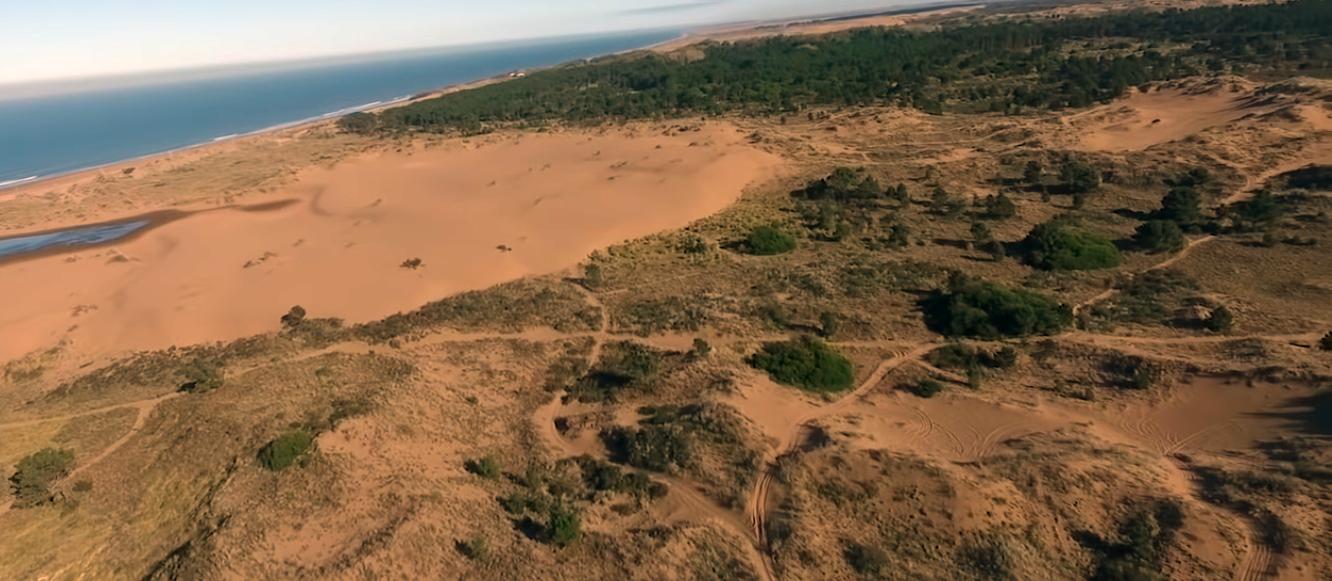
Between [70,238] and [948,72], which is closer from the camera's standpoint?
[70,238]

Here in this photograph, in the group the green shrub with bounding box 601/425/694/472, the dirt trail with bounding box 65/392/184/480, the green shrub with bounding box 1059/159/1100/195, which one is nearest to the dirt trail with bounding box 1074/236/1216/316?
the green shrub with bounding box 1059/159/1100/195

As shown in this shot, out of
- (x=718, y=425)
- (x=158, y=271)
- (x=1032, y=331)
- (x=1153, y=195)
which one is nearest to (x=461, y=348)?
(x=718, y=425)

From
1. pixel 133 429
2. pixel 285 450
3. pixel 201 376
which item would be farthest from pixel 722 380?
pixel 133 429

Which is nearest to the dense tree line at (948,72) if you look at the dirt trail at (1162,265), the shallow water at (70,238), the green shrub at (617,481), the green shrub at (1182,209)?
the green shrub at (1182,209)

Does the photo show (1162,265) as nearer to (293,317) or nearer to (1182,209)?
(1182,209)

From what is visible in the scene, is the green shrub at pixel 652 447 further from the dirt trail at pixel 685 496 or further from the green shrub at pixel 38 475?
the green shrub at pixel 38 475

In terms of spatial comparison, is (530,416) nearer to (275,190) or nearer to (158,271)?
(158,271)
